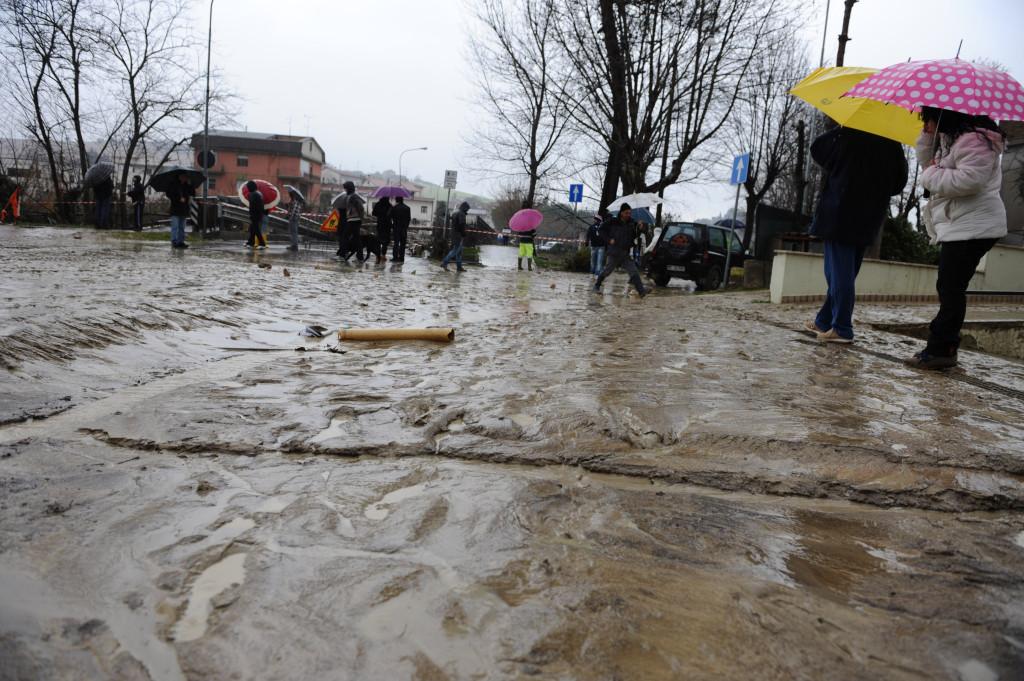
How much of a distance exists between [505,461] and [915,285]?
37.0 ft

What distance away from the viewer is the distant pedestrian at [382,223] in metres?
17.5

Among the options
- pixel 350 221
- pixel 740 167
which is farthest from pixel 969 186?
pixel 350 221

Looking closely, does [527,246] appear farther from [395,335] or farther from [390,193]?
[395,335]

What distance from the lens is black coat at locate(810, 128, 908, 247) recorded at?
541 centimetres

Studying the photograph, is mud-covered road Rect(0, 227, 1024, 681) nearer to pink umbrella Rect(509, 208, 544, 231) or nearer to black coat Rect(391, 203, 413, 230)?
black coat Rect(391, 203, 413, 230)

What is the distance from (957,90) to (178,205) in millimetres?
15271

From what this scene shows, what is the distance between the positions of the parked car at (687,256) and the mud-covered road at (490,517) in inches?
515

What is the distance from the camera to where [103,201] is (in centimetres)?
2222

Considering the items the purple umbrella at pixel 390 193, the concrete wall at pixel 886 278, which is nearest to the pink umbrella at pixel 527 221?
the purple umbrella at pixel 390 193

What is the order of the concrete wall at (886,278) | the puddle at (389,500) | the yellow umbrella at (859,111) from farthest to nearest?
1. the concrete wall at (886,278)
2. the yellow umbrella at (859,111)
3. the puddle at (389,500)

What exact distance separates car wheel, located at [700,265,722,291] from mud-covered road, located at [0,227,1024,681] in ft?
43.5

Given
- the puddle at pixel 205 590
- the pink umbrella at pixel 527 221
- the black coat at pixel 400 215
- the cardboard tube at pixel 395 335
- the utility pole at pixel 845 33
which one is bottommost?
the puddle at pixel 205 590

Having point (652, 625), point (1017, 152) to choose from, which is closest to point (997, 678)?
point (652, 625)

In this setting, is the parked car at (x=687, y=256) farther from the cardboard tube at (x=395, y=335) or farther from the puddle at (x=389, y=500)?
the puddle at (x=389, y=500)
